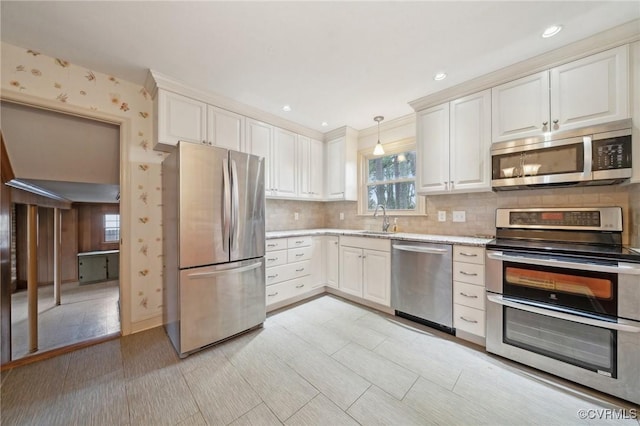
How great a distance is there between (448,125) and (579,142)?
1.04 m

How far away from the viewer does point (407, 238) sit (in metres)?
2.47

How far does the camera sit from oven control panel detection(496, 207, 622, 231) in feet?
6.03

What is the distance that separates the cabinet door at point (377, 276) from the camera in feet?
8.73

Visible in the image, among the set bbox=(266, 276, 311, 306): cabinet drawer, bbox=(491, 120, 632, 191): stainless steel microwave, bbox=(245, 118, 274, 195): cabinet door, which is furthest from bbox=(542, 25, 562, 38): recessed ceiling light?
bbox=(266, 276, 311, 306): cabinet drawer

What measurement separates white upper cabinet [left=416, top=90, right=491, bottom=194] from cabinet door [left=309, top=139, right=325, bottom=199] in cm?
161

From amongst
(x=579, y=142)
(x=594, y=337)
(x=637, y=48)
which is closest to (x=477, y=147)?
(x=579, y=142)

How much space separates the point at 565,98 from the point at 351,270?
8.57 feet

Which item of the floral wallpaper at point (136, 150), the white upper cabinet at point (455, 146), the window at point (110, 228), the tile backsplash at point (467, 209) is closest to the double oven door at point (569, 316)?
the tile backsplash at point (467, 209)

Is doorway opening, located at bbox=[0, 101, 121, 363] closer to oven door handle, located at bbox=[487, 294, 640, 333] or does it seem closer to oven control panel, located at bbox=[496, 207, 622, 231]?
oven door handle, located at bbox=[487, 294, 640, 333]

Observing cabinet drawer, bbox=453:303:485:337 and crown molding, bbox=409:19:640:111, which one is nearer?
crown molding, bbox=409:19:640:111

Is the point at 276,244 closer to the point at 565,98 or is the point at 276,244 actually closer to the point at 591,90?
the point at 565,98

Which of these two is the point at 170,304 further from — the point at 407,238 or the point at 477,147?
the point at 477,147

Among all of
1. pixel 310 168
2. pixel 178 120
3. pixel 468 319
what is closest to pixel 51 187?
pixel 178 120

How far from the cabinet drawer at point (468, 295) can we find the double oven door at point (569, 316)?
83 mm
